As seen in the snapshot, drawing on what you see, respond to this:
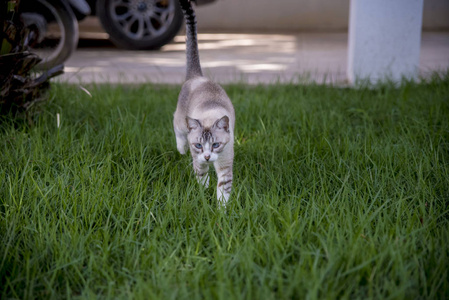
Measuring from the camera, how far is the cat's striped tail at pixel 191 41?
10.5 feet

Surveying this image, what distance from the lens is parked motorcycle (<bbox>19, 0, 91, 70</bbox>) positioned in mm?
5105

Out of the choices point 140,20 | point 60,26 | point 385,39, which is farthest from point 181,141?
point 140,20

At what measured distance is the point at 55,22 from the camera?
17.9ft

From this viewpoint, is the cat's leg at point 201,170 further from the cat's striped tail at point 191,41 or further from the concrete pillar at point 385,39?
the concrete pillar at point 385,39

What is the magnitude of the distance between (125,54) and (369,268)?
5478 mm

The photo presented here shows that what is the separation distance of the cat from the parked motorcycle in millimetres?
2183

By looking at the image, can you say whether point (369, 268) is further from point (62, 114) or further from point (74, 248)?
point (62, 114)

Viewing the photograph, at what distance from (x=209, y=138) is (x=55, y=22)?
11.4 ft

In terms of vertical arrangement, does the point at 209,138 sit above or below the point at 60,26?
below

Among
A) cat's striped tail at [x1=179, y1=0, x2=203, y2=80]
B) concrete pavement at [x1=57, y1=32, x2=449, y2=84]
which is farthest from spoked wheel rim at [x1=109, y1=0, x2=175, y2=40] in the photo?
cat's striped tail at [x1=179, y1=0, x2=203, y2=80]

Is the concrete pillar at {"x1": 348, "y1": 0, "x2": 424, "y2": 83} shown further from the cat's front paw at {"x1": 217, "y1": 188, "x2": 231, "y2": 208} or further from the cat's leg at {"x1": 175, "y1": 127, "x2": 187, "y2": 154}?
the cat's front paw at {"x1": 217, "y1": 188, "x2": 231, "y2": 208}

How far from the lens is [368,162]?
2.99 metres

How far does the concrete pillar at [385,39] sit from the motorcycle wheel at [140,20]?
8.35 ft

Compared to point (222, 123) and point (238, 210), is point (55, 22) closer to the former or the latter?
point (222, 123)
